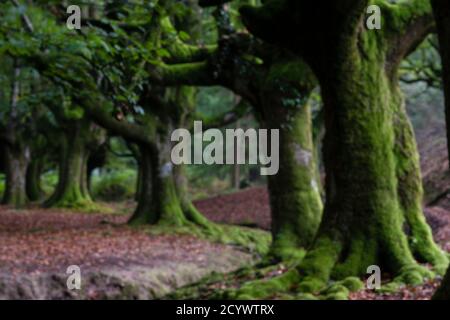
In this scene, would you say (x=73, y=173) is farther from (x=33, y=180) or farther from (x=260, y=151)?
(x=260, y=151)

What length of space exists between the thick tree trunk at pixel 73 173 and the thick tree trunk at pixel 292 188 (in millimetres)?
14941

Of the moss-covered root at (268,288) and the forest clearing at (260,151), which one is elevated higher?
the forest clearing at (260,151)

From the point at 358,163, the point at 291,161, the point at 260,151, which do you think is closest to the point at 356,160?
the point at 358,163

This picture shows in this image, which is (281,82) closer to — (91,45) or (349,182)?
(349,182)

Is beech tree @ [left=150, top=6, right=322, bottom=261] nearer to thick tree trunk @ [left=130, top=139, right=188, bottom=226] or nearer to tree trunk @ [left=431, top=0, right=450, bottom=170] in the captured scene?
thick tree trunk @ [left=130, top=139, right=188, bottom=226]

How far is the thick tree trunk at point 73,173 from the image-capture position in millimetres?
24422

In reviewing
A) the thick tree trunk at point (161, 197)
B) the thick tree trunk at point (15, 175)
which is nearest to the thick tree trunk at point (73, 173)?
the thick tree trunk at point (15, 175)

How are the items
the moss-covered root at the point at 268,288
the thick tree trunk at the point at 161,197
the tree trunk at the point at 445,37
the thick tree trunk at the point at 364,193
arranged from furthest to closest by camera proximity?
the thick tree trunk at the point at 161,197 < the thick tree trunk at the point at 364,193 < the moss-covered root at the point at 268,288 < the tree trunk at the point at 445,37

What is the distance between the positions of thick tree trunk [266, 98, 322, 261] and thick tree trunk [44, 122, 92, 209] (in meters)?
14.9

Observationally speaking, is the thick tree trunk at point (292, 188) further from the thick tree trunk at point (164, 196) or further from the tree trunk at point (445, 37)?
the tree trunk at point (445, 37)

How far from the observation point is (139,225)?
1714 centimetres

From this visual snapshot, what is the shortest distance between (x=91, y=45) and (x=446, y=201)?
1526cm

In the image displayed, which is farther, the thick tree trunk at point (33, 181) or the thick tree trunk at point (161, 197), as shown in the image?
the thick tree trunk at point (33, 181)
